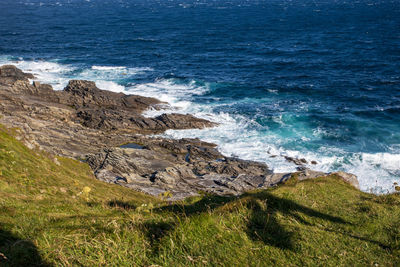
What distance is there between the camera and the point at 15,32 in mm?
100188

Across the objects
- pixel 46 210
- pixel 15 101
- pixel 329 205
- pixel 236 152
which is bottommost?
pixel 236 152


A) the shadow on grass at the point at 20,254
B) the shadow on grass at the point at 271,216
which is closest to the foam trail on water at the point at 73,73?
the shadow on grass at the point at 271,216

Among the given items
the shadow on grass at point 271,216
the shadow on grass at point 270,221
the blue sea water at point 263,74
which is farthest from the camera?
the blue sea water at point 263,74

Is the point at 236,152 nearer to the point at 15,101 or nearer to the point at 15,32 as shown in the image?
the point at 15,101

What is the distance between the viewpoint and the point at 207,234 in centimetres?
740

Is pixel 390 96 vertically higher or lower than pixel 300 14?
lower

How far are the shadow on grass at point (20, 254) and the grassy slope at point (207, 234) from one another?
2 cm

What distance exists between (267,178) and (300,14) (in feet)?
408

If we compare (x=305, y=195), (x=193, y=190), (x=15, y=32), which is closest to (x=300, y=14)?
(x=15, y=32)

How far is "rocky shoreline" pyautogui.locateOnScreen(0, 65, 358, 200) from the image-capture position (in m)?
25.5

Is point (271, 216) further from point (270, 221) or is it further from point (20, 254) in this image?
point (20, 254)

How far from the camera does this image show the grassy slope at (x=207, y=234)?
6.40m

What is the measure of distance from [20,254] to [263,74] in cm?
5718

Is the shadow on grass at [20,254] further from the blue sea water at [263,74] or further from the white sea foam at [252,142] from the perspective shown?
the blue sea water at [263,74]
